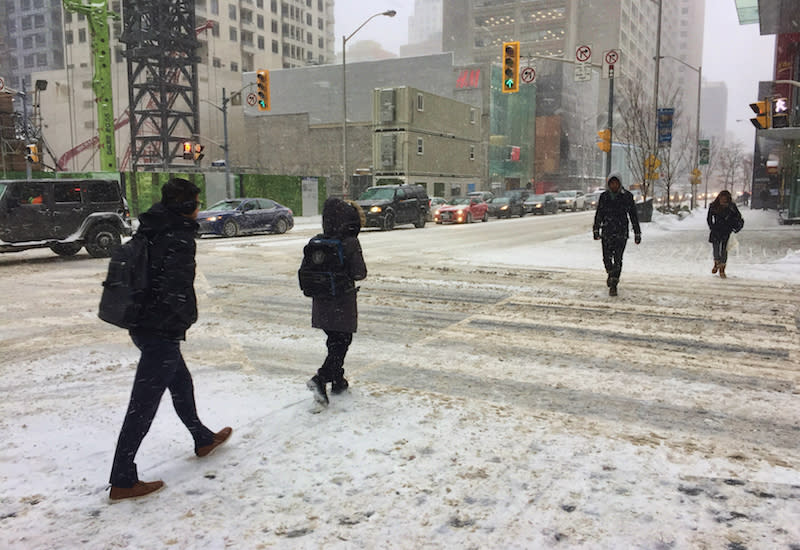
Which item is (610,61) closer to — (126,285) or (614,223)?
(614,223)

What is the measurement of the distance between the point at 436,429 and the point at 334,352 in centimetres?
106

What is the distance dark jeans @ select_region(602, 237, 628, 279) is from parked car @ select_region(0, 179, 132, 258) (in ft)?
35.1

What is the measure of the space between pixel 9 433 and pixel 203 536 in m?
2.26

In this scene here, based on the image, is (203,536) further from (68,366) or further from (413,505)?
(68,366)

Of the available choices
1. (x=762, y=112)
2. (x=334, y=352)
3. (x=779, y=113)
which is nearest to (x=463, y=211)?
(x=762, y=112)

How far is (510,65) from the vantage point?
817 inches

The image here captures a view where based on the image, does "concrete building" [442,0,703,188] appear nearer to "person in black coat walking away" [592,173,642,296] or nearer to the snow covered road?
"person in black coat walking away" [592,173,642,296]

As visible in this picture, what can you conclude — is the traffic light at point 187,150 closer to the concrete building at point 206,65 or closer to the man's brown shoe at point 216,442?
the man's brown shoe at point 216,442

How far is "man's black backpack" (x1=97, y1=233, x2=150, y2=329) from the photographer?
332 cm

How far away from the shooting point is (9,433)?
437 cm

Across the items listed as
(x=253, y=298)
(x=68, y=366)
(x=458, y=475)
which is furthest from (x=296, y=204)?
(x=458, y=475)

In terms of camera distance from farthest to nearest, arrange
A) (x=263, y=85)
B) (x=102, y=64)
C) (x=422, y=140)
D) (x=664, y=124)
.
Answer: (x=422, y=140), (x=102, y=64), (x=263, y=85), (x=664, y=124)

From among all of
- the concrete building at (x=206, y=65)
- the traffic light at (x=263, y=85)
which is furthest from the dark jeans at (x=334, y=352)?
the concrete building at (x=206, y=65)

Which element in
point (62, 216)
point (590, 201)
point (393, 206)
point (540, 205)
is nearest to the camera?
point (62, 216)
